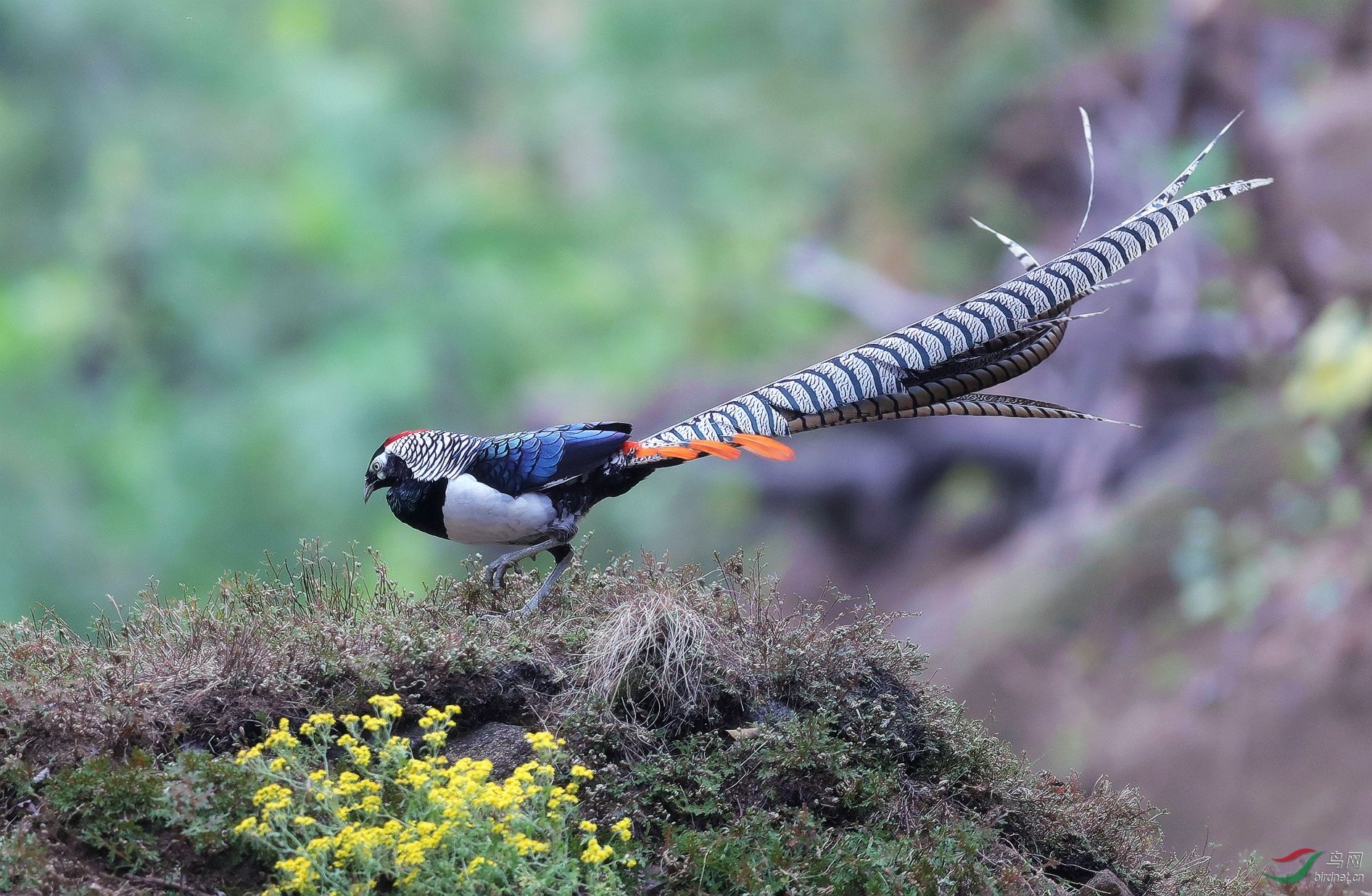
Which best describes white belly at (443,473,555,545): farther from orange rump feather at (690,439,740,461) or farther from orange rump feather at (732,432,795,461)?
orange rump feather at (732,432,795,461)

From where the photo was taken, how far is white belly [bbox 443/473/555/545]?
14.6 ft

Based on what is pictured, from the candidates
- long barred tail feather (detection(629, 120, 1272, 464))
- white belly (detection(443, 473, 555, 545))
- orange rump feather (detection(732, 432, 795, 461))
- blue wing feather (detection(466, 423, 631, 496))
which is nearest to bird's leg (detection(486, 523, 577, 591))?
white belly (detection(443, 473, 555, 545))

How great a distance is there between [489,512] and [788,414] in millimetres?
1124

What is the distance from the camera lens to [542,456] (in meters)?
4.57

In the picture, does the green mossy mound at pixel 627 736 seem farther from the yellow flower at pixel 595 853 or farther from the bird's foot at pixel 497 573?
the yellow flower at pixel 595 853

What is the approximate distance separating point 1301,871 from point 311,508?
7.01 metres

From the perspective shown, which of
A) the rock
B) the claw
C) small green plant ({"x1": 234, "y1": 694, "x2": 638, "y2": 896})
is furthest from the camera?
the claw

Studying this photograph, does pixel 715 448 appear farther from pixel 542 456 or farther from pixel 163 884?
pixel 163 884

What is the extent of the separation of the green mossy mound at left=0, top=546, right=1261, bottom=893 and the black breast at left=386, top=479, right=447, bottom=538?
33cm

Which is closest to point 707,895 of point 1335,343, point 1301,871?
point 1301,871

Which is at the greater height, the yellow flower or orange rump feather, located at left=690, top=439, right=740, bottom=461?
orange rump feather, located at left=690, top=439, right=740, bottom=461

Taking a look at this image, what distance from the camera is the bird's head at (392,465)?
14.9ft

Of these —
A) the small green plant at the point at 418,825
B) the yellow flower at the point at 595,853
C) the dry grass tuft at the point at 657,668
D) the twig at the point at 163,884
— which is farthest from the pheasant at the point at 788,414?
the twig at the point at 163,884

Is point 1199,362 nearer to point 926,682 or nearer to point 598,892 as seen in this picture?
point 926,682
